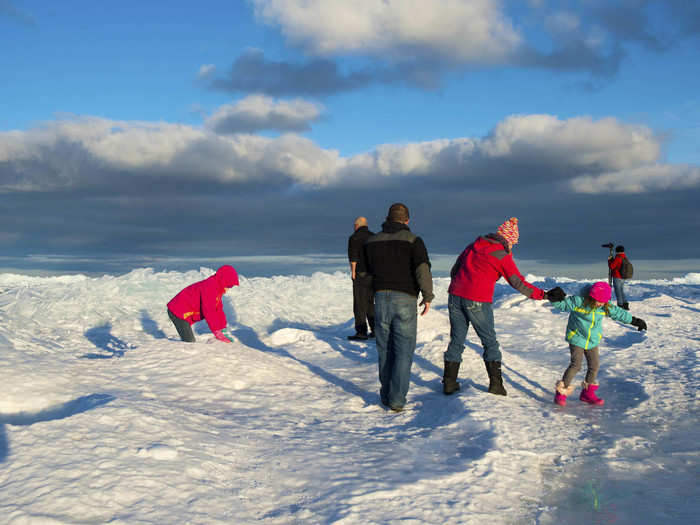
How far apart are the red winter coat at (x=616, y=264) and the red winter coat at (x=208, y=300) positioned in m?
15.2

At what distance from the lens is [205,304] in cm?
801

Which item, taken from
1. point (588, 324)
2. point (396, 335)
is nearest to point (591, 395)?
point (588, 324)

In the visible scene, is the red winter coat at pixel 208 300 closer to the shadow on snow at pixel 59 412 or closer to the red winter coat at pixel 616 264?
the shadow on snow at pixel 59 412

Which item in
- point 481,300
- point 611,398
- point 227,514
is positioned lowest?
point 611,398

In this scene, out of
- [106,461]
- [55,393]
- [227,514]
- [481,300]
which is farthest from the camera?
[481,300]

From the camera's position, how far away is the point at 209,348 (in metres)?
7.57

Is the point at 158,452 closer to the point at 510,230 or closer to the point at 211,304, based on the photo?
the point at 211,304

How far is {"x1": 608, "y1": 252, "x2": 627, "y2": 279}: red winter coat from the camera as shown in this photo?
18.5 meters

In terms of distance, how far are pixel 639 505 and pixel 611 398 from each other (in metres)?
3.63

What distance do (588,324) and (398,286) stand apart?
8.26ft

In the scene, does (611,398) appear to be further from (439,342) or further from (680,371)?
(439,342)

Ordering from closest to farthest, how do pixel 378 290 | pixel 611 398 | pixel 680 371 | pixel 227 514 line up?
pixel 227 514 → pixel 378 290 → pixel 611 398 → pixel 680 371

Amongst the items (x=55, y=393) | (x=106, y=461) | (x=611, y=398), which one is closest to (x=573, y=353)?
(x=611, y=398)

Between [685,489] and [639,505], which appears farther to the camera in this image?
[685,489]
